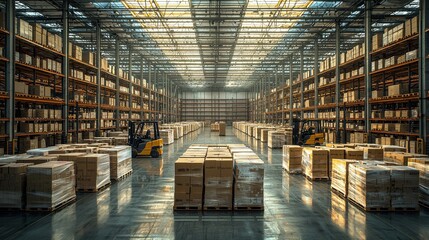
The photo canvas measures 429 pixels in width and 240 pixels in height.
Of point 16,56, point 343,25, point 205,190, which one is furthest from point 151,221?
point 343,25

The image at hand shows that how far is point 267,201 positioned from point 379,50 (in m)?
11.4

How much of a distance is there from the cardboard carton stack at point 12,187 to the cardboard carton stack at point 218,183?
11.8ft

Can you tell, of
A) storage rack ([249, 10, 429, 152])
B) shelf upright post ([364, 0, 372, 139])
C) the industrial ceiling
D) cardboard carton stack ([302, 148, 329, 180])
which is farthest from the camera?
the industrial ceiling

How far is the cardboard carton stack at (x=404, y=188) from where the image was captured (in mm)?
6434

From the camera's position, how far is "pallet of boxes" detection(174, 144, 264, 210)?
641 cm

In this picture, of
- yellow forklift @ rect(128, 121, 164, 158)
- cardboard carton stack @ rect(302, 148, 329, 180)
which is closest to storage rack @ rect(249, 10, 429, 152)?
cardboard carton stack @ rect(302, 148, 329, 180)

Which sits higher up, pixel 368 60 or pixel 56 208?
pixel 368 60

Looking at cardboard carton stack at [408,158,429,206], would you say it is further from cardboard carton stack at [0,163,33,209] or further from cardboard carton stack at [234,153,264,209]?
cardboard carton stack at [0,163,33,209]

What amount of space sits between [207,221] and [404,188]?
158 inches

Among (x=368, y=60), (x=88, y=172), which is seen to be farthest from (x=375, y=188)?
(x=368, y=60)

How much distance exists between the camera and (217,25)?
66.9 feet

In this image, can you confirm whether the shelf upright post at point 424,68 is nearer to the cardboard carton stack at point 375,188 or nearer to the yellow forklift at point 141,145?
the cardboard carton stack at point 375,188

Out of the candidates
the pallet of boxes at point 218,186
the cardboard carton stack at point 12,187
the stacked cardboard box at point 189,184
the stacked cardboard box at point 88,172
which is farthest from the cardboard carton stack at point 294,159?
the cardboard carton stack at point 12,187

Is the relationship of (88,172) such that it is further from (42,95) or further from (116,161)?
(42,95)
